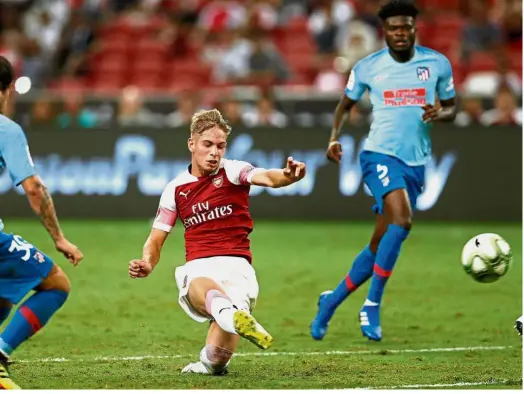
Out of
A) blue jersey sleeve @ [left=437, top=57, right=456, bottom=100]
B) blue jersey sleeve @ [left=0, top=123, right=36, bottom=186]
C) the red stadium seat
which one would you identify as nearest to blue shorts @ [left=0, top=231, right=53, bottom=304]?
blue jersey sleeve @ [left=0, top=123, right=36, bottom=186]

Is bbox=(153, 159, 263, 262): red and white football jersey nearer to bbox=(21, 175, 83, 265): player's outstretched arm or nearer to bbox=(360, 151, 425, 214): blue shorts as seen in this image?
bbox=(21, 175, 83, 265): player's outstretched arm

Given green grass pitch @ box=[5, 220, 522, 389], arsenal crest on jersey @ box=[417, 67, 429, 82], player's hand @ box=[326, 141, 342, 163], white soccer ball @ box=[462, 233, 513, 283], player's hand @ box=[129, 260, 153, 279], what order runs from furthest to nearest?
arsenal crest on jersey @ box=[417, 67, 429, 82] < player's hand @ box=[326, 141, 342, 163] < white soccer ball @ box=[462, 233, 513, 283] < green grass pitch @ box=[5, 220, 522, 389] < player's hand @ box=[129, 260, 153, 279]

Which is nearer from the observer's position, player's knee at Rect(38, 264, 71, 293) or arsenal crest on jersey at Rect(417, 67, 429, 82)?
player's knee at Rect(38, 264, 71, 293)

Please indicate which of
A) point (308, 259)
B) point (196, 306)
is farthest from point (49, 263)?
point (308, 259)

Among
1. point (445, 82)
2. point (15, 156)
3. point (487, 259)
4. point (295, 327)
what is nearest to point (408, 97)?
point (445, 82)

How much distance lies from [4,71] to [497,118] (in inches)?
435

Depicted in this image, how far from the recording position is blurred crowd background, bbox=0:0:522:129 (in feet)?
55.5

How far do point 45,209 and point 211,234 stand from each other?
1295 mm

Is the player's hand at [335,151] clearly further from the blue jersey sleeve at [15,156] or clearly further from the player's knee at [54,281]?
the blue jersey sleeve at [15,156]

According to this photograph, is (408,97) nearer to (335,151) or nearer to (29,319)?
(335,151)

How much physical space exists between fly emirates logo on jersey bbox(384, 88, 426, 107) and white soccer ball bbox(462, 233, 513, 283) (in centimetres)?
135

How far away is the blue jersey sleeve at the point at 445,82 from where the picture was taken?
8984 millimetres

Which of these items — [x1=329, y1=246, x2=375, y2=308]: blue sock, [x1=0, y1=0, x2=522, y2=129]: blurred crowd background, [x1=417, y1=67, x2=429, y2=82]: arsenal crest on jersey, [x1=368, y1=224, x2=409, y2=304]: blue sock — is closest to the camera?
[x1=368, y1=224, x2=409, y2=304]: blue sock

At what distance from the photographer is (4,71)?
247 inches
